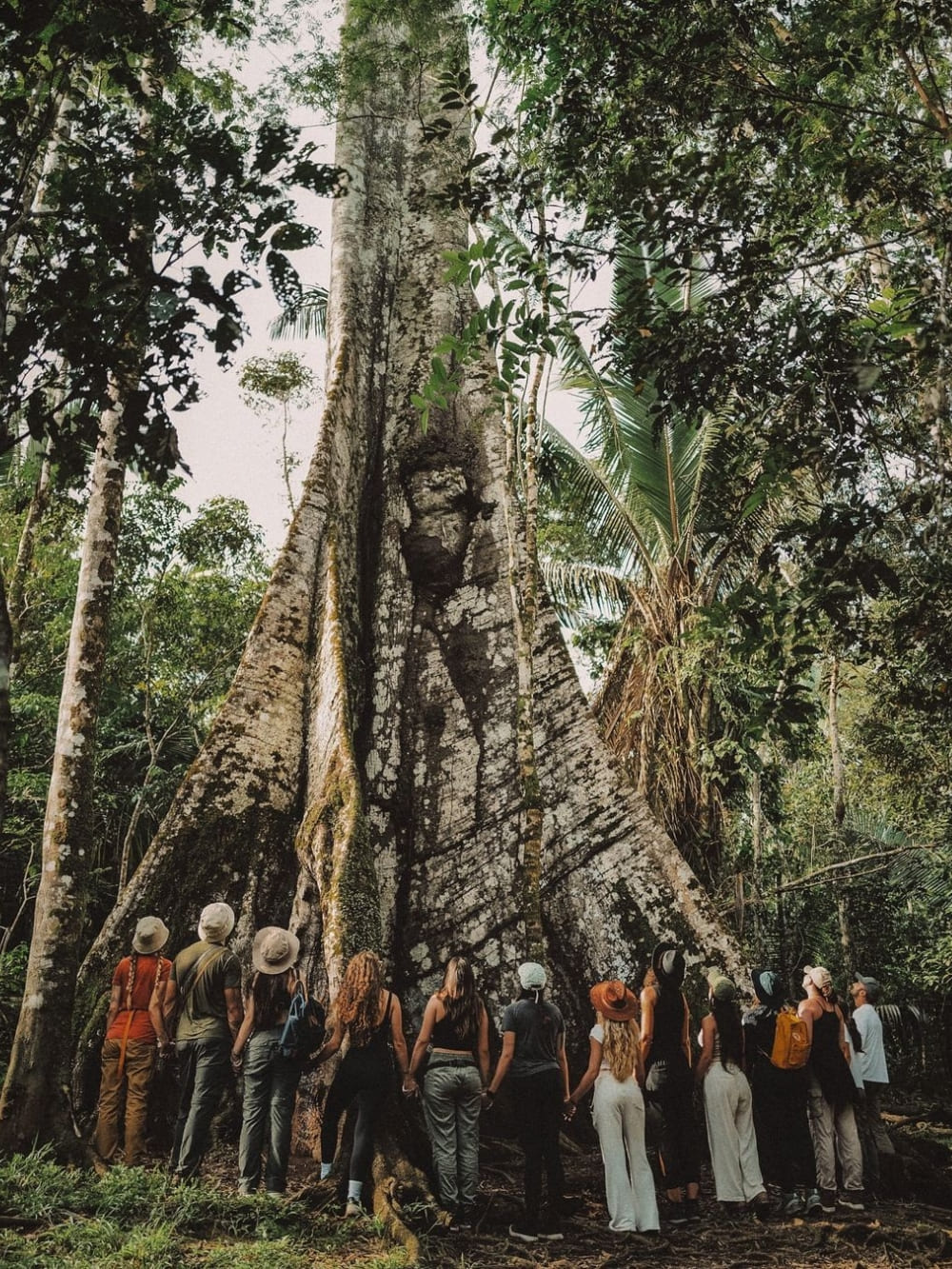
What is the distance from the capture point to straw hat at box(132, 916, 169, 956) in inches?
187

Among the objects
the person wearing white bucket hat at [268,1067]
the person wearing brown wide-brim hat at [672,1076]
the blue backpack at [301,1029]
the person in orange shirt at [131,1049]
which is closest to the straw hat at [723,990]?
the person wearing brown wide-brim hat at [672,1076]

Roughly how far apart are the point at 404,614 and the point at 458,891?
1.97m

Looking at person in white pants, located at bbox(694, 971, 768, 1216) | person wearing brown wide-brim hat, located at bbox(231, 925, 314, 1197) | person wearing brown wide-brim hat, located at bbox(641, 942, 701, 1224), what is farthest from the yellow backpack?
person wearing brown wide-brim hat, located at bbox(231, 925, 314, 1197)

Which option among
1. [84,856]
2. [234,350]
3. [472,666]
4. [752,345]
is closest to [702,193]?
[752,345]

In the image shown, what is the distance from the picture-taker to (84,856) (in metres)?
5.09

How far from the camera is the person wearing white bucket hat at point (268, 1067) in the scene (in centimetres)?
415

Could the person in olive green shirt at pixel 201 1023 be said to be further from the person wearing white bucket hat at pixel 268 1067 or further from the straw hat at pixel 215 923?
the person wearing white bucket hat at pixel 268 1067

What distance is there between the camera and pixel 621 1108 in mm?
4398

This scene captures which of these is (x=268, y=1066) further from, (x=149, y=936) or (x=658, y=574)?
(x=658, y=574)

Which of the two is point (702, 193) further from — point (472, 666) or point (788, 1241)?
point (788, 1241)

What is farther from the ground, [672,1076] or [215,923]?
[215,923]

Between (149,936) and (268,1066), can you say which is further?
(149,936)

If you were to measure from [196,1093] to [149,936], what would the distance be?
810 millimetres

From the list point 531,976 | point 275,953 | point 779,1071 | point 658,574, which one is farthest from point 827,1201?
point 658,574
